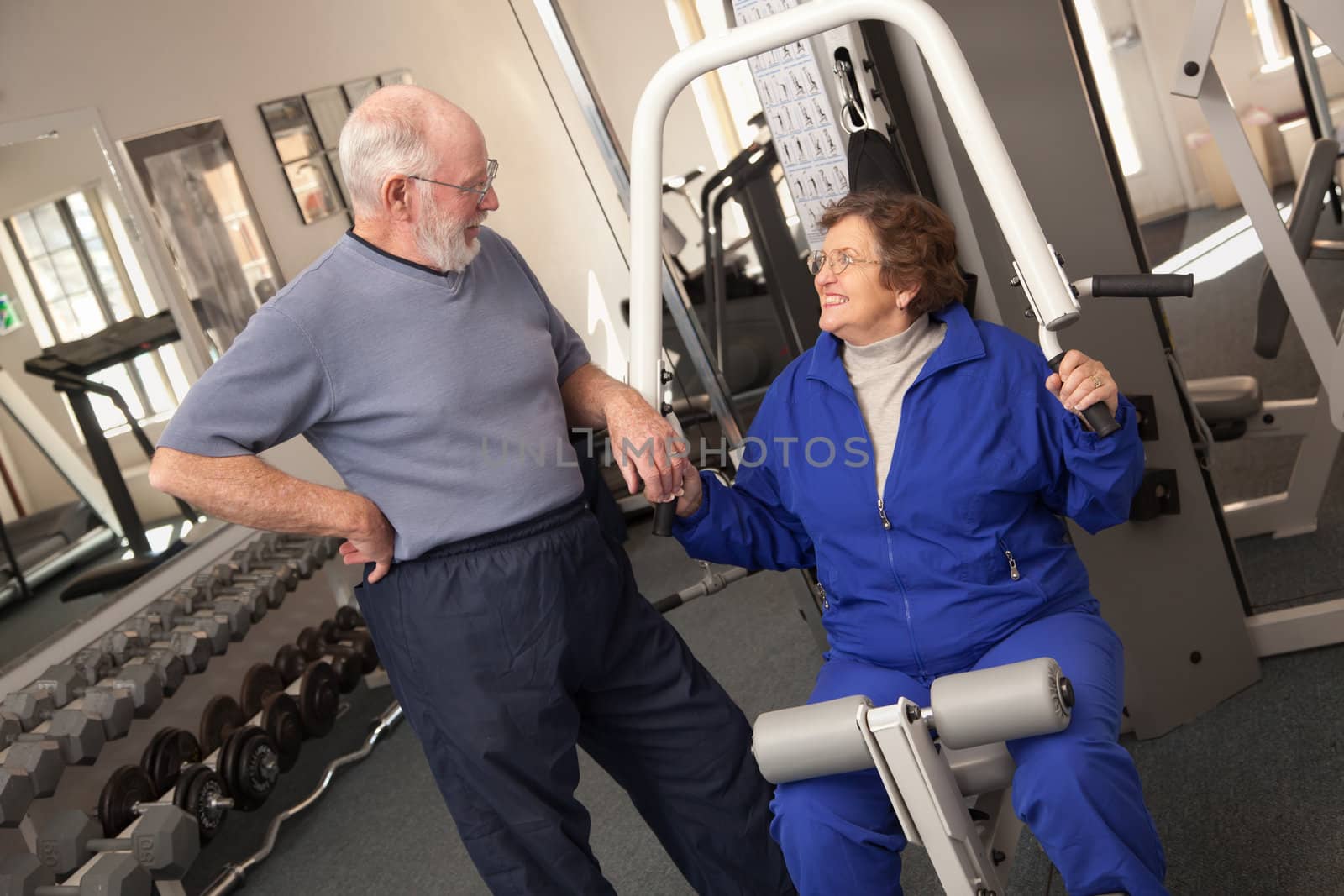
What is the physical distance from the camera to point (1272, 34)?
8.28ft

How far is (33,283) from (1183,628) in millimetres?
3074

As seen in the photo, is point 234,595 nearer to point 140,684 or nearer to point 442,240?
point 140,684

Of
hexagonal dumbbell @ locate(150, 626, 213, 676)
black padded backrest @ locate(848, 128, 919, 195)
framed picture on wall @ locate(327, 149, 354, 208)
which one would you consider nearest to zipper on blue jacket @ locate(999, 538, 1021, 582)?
black padded backrest @ locate(848, 128, 919, 195)

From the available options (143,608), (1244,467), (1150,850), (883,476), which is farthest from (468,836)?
(1244,467)

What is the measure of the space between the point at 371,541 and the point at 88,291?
244 centimetres

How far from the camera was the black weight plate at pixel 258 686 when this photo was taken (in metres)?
3.37

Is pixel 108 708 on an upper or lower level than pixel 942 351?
lower

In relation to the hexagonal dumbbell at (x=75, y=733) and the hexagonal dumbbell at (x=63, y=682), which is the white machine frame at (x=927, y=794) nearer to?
the hexagonal dumbbell at (x=75, y=733)

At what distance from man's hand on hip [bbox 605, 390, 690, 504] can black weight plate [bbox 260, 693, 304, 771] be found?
191cm

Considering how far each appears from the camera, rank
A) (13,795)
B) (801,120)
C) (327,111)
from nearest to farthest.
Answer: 1. (801,120)
2. (13,795)
3. (327,111)

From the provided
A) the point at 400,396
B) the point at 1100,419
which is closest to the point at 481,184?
the point at 400,396

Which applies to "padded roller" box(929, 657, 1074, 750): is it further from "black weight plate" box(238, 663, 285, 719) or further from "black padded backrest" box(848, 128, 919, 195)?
"black weight plate" box(238, 663, 285, 719)

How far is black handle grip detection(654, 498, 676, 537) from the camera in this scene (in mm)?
1722

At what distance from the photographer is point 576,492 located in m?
1.76
